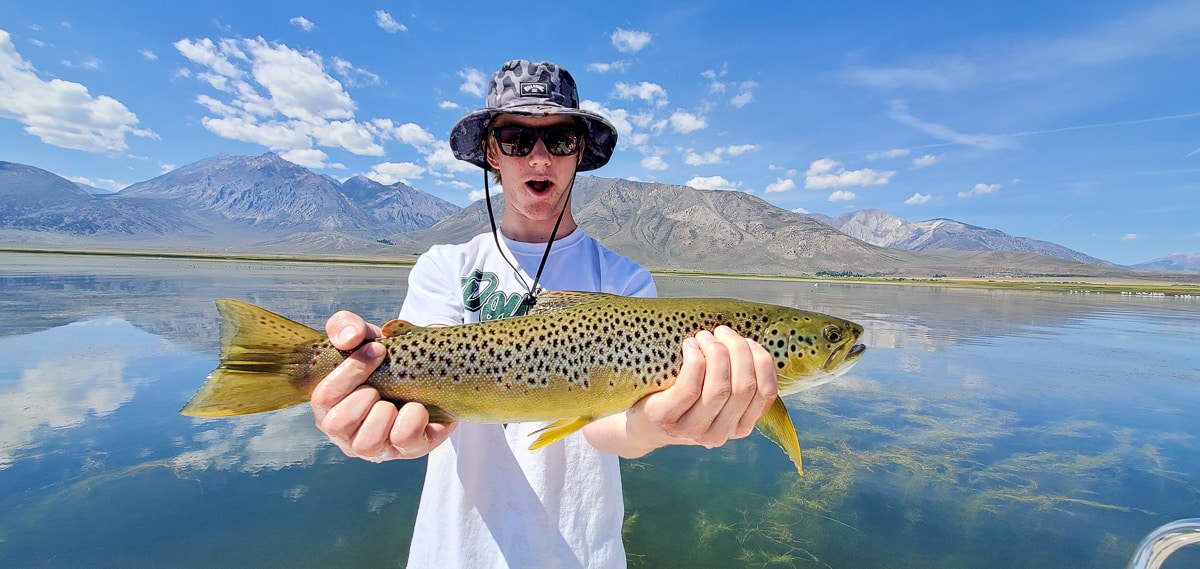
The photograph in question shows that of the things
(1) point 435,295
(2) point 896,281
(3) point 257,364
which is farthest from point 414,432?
(2) point 896,281

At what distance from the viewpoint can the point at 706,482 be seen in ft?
31.6

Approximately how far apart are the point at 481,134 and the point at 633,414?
254 cm

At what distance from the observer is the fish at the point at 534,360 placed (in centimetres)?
285

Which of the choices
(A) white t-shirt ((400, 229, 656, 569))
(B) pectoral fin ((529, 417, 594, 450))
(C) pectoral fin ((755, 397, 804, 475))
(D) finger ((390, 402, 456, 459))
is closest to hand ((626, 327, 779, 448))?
(C) pectoral fin ((755, 397, 804, 475))

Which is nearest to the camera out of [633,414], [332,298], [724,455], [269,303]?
[633,414]

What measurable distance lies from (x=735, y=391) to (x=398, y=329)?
1.99 metres

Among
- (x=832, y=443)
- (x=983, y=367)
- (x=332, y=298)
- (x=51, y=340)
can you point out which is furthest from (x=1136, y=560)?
(x=332, y=298)

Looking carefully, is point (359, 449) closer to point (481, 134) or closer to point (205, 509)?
point (481, 134)

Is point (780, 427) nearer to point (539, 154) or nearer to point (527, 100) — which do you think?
point (539, 154)

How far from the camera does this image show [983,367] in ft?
65.8

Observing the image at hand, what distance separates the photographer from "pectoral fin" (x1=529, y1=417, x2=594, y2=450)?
9.27 ft

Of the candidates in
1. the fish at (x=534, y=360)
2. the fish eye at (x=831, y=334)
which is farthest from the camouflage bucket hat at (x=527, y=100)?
the fish eye at (x=831, y=334)

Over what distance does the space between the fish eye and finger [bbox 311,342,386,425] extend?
2.79 metres

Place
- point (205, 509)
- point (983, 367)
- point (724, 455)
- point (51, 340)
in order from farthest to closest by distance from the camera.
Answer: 1. point (983, 367)
2. point (51, 340)
3. point (724, 455)
4. point (205, 509)
